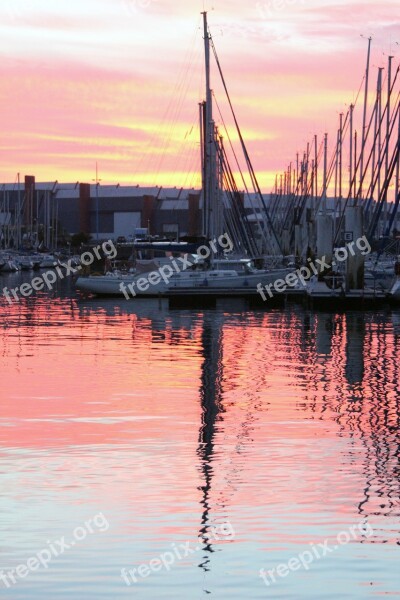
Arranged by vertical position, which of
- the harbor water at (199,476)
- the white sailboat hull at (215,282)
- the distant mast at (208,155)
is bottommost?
the harbor water at (199,476)

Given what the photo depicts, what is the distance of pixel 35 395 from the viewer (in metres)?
26.6

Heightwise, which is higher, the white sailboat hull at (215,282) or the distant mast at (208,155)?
the distant mast at (208,155)

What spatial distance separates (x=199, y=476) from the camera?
17500 mm

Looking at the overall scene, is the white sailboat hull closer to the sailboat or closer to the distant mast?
the sailboat

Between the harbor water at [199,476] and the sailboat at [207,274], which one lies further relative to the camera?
the sailboat at [207,274]

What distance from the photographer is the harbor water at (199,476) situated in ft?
42.4

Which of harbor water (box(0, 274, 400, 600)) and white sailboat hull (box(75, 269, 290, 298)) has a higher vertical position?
white sailboat hull (box(75, 269, 290, 298))

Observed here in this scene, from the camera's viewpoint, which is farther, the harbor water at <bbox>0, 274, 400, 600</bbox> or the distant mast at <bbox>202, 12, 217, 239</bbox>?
the distant mast at <bbox>202, 12, 217, 239</bbox>

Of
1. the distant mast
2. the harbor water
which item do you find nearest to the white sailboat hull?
the distant mast

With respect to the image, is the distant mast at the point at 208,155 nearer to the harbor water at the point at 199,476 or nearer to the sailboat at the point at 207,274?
the sailboat at the point at 207,274

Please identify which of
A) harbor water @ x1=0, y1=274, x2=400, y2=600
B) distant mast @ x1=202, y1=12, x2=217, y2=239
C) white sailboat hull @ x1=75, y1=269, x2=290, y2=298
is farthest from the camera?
distant mast @ x1=202, y1=12, x2=217, y2=239

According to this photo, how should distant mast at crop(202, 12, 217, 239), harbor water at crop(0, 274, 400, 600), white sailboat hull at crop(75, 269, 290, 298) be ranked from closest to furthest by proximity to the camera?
harbor water at crop(0, 274, 400, 600), white sailboat hull at crop(75, 269, 290, 298), distant mast at crop(202, 12, 217, 239)

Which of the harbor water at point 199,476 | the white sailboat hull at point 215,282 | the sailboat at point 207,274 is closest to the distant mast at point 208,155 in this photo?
the sailboat at point 207,274

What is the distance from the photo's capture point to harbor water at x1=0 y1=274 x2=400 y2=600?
42.4 ft
